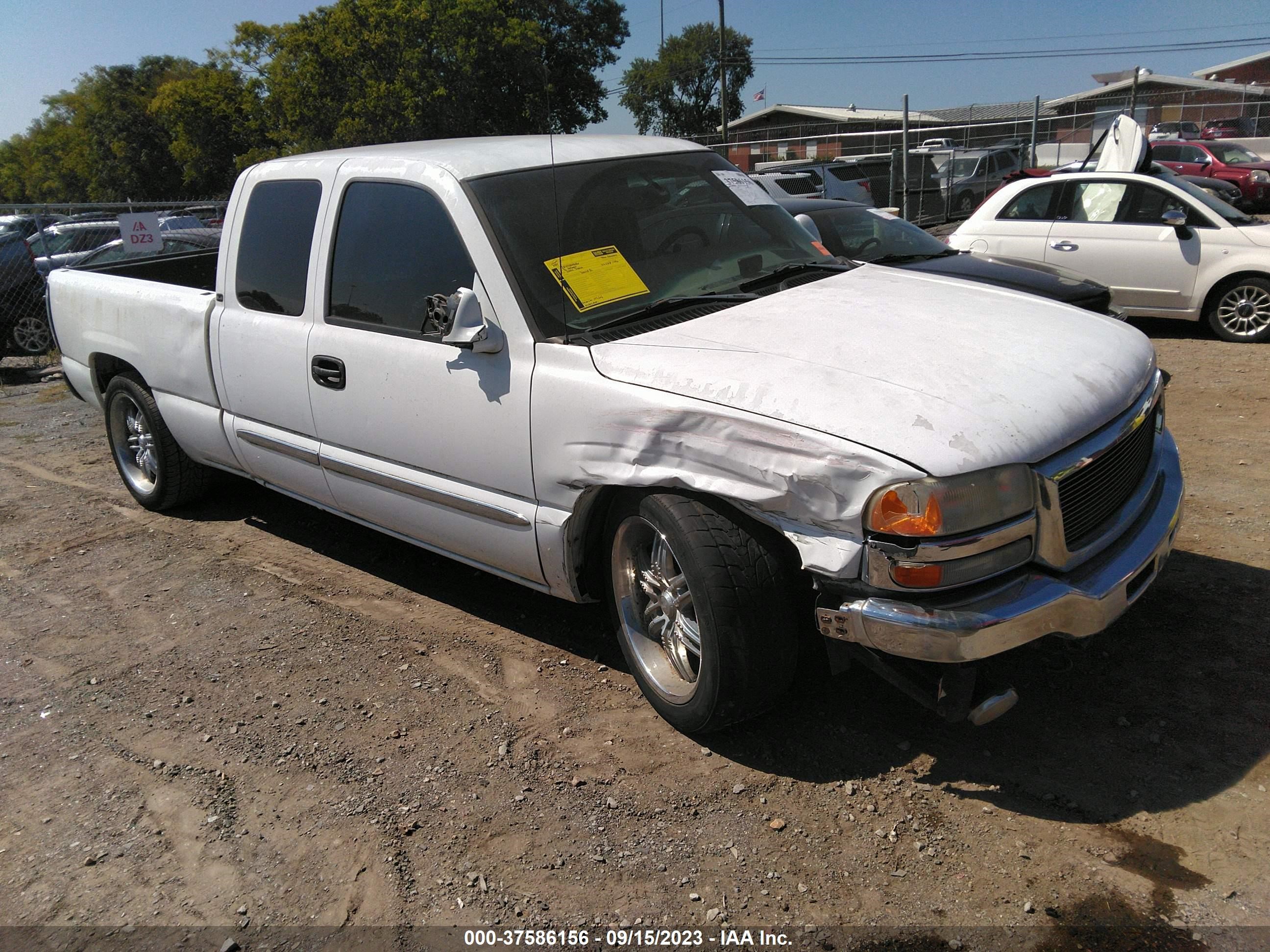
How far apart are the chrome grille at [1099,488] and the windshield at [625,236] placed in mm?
1457

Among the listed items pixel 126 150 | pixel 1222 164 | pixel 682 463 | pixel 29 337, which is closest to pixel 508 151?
pixel 682 463

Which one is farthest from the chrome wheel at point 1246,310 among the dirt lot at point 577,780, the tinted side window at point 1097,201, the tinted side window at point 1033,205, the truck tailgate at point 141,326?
the truck tailgate at point 141,326

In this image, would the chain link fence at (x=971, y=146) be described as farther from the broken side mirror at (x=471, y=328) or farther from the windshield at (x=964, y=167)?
the broken side mirror at (x=471, y=328)

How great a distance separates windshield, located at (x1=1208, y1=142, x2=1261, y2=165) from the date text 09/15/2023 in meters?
24.6

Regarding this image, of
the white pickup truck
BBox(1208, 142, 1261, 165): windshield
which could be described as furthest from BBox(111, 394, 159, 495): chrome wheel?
BBox(1208, 142, 1261, 165): windshield

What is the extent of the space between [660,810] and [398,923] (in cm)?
82

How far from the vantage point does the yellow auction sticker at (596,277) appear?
3482 mm

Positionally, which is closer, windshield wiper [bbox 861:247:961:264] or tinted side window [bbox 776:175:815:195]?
windshield wiper [bbox 861:247:961:264]

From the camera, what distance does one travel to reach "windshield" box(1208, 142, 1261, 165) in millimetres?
21953

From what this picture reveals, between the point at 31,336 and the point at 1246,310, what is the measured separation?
1401 cm

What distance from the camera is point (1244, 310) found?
29.2ft

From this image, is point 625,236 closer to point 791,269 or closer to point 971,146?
point 791,269

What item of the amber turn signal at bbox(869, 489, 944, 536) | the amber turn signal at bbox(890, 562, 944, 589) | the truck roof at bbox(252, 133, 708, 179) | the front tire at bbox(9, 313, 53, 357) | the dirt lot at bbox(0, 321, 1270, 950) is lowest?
the dirt lot at bbox(0, 321, 1270, 950)

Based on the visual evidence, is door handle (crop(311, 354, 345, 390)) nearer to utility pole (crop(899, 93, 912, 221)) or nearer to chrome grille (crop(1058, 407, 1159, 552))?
chrome grille (crop(1058, 407, 1159, 552))
